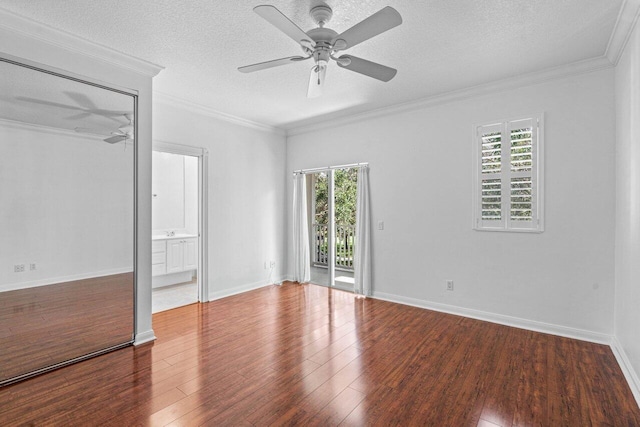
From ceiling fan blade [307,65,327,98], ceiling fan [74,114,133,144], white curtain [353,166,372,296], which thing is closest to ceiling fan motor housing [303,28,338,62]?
ceiling fan blade [307,65,327,98]

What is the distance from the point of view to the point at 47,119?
2744mm

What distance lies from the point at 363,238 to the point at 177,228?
3.59m

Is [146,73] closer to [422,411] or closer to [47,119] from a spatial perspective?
[47,119]

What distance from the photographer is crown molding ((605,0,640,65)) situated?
229 centimetres

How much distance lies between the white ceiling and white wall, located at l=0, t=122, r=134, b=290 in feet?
3.29

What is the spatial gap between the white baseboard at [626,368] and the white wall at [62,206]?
14.5 feet

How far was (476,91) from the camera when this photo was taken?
12.7ft

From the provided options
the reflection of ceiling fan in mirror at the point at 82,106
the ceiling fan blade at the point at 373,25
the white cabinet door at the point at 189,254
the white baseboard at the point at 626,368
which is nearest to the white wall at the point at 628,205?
the white baseboard at the point at 626,368

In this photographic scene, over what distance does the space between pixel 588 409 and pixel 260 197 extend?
15.6 feet

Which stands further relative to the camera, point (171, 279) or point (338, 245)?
point (338, 245)

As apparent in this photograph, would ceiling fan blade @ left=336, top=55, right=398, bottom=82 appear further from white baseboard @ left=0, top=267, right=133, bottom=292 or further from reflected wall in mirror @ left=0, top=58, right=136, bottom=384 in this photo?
white baseboard @ left=0, top=267, right=133, bottom=292

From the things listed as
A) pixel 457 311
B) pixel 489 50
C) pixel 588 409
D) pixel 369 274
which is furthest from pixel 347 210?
pixel 588 409

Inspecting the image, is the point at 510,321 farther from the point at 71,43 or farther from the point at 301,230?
the point at 71,43

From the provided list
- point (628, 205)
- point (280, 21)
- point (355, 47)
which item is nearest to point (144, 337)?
point (280, 21)
